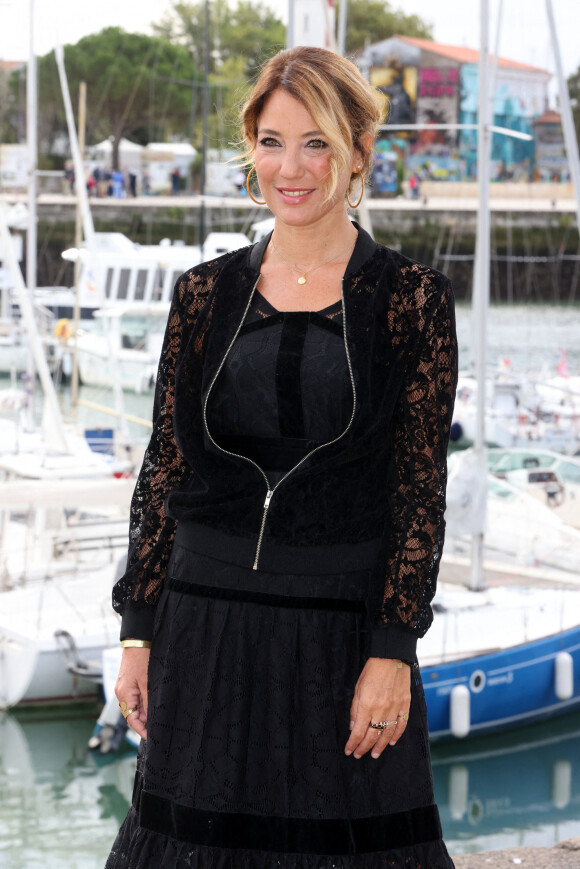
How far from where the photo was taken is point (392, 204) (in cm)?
4253

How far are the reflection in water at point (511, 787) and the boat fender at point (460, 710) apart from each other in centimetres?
26

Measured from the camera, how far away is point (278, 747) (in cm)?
180

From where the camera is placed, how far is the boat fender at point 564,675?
365 inches

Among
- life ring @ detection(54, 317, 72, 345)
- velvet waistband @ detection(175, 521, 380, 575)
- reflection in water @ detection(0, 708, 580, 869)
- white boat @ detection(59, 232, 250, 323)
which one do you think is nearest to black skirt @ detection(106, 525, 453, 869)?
velvet waistband @ detection(175, 521, 380, 575)

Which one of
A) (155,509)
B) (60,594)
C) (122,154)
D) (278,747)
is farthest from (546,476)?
(122,154)

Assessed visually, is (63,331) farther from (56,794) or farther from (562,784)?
(562,784)

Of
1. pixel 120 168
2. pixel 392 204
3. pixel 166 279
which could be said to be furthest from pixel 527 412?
pixel 120 168

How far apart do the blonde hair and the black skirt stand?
59cm

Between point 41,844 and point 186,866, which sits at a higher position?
point 186,866

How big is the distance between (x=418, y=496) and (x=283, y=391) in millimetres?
244

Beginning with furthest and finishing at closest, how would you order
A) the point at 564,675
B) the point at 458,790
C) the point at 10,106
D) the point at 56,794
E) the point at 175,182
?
Result: the point at 175,182 < the point at 10,106 < the point at 564,675 < the point at 458,790 < the point at 56,794

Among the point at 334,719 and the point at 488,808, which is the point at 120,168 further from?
the point at 334,719

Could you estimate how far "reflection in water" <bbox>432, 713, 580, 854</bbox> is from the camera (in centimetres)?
802

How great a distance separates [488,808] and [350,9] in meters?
50.4
